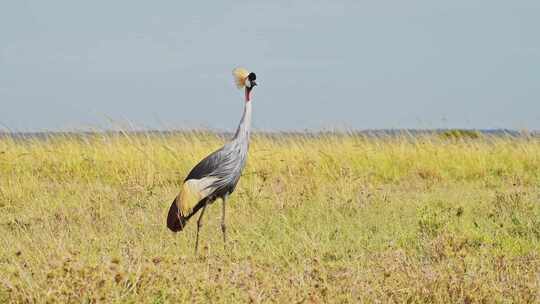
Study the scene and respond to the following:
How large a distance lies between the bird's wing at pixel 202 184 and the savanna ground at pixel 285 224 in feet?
1.31

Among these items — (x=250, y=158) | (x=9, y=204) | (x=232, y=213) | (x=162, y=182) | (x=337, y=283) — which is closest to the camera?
(x=337, y=283)

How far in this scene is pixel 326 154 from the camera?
12492 mm

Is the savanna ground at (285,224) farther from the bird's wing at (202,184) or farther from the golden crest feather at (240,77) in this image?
the golden crest feather at (240,77)

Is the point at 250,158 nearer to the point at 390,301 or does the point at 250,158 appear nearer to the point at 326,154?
the point at 326,154

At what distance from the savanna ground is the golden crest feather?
127cm

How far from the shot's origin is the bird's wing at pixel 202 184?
6.32 metres

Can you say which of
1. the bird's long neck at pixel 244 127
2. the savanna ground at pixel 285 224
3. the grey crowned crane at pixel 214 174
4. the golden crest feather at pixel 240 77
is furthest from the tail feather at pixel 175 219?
the golden crest feather at pixel 240 77

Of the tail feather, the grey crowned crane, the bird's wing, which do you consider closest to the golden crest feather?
the grey crowned crane

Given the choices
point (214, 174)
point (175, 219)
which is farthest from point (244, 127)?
point (175, 219)

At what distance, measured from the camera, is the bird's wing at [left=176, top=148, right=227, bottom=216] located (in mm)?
6320

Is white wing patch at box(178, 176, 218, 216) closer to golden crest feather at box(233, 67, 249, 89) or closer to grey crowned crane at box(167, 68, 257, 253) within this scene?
grey crowned crane at box(167, 68, 257, 253)

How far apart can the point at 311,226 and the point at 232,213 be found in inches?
38.9

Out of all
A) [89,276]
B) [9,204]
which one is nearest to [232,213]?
[9,204]

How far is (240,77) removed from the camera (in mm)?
6648
